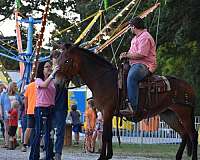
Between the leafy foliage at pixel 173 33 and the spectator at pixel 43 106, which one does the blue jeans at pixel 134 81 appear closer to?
the spectator at pixel 43 106

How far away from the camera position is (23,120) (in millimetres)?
19188

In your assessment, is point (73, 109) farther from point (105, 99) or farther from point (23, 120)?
point (105, 99)

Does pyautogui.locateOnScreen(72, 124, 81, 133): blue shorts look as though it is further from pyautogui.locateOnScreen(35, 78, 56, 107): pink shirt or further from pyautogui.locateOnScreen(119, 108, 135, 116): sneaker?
pyautogui.locateOnScreen(119, 108, 135, 116): sneaker

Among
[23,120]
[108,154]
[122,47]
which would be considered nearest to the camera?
[108,154]

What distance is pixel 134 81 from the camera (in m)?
11.1

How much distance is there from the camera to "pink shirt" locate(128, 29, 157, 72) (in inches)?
444

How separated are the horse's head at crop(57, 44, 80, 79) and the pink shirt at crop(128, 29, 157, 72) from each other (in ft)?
3.32

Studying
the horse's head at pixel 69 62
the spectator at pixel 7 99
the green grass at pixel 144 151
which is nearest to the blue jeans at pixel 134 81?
the horse's head at pixel 69 62

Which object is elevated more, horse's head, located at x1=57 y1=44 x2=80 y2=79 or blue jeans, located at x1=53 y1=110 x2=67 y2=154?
horse's head, located at x1=57 y1=44 x2=80 y2=79

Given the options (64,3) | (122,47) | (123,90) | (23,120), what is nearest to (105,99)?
(123,90)

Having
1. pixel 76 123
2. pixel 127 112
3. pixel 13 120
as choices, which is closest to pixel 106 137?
pixel 127 112

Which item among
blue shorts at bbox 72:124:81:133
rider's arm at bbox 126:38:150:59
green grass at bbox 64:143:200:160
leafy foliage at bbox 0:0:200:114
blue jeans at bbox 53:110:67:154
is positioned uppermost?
leafy foliage at bbox 0:0:200:114

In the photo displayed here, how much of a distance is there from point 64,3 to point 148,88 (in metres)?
40.5

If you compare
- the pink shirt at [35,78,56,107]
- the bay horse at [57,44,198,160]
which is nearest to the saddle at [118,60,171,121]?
the bay horse at [57,44,198,160]
